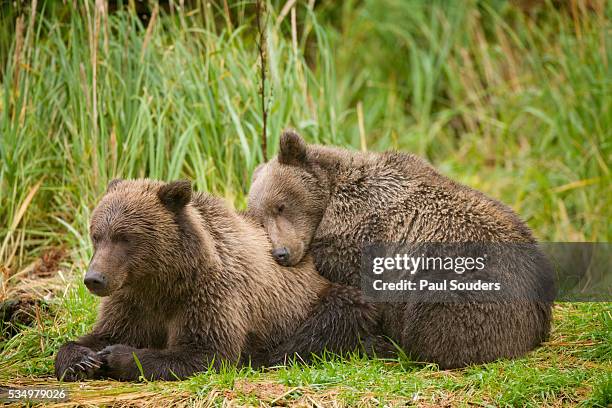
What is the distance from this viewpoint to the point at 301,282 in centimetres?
568

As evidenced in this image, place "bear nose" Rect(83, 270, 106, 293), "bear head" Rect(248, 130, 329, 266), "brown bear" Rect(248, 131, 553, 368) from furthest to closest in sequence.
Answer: "bear head" Rect(248, 130, 329, 266) < "brown bear" Rect(248, 131, 553, 368) < "bear nose" Rect(83, 270, 106, 293)

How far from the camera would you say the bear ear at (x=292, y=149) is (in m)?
5.96

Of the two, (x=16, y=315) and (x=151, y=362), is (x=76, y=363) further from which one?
(x=16, y=315)

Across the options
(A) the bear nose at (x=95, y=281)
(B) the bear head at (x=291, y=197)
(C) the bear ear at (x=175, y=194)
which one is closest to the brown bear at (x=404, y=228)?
(B) the bear head at (x=291, y=197)

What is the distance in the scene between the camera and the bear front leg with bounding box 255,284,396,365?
17.9 feet

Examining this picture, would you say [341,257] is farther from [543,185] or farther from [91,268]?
[543,185]

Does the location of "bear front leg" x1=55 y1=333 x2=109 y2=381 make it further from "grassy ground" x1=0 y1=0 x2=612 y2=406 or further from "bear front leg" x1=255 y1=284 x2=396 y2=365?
"bear front leg" x1=255 y1=284 x2=396 y2=365

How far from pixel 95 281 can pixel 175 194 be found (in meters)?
0.71

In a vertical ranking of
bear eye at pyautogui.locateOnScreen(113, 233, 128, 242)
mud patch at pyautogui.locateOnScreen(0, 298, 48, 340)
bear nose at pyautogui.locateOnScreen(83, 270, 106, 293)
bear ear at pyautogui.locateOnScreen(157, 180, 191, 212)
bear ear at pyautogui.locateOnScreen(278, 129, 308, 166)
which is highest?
bear ear at pyautogui.locateOnScreen(278, 129, 308, 166)

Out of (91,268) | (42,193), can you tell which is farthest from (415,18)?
(91,268)

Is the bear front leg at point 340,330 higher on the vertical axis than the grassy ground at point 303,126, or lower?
lower

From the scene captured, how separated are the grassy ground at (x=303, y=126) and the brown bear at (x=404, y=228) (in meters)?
0.22

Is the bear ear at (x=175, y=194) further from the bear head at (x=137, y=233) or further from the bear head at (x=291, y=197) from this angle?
the bear head at (x=291, y=197)

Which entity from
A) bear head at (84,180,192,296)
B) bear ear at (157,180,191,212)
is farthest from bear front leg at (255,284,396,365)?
bear ear at (157,180,191,212)
